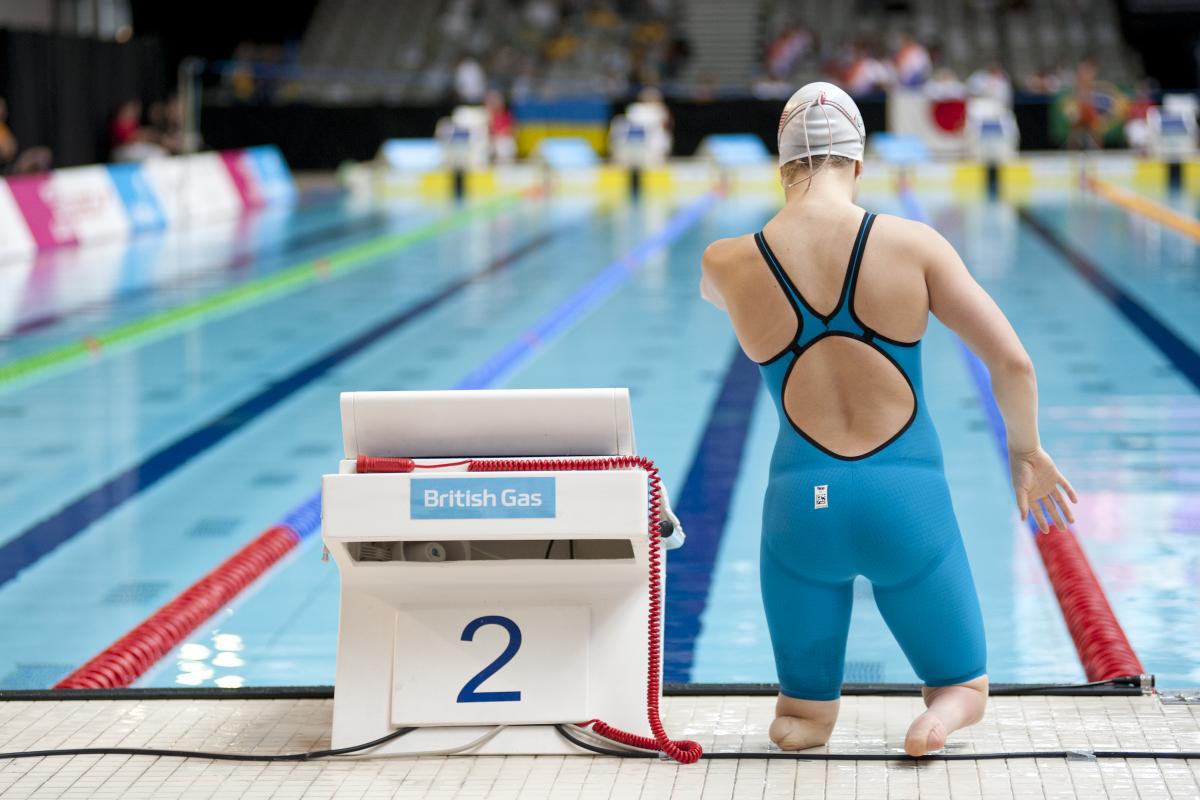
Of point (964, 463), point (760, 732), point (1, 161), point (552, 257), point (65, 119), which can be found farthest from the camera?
point (65, 119)

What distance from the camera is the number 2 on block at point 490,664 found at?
2734 millimetres

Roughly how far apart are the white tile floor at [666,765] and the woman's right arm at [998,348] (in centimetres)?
39

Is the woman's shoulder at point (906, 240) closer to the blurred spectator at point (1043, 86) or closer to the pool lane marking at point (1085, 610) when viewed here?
the pool lane marking at point (1085, 610)

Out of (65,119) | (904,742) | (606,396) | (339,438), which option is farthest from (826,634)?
(65,119)

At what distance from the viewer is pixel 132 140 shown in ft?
52.8

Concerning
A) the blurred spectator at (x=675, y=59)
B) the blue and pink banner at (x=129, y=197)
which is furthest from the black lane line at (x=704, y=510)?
the blurred spectator at (x=675, y=59)

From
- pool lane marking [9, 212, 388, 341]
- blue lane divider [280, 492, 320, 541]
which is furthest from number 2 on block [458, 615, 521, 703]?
pool lane marking [9, 212, 388, 341]

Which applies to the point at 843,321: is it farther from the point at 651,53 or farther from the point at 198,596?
the point at 651,53

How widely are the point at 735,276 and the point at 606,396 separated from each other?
29 centimetres

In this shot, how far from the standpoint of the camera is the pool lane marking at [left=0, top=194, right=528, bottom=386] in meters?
7.68

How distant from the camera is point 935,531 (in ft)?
8.49

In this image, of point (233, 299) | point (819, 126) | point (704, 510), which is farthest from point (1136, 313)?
point (819, 126)

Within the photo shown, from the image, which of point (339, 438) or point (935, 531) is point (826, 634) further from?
point (339, 438)

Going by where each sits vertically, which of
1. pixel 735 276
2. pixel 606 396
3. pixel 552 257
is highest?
pixel 735 276
